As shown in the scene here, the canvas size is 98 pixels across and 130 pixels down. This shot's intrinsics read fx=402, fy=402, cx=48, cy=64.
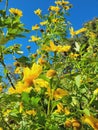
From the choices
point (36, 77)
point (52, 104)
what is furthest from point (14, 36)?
point (52, 104)

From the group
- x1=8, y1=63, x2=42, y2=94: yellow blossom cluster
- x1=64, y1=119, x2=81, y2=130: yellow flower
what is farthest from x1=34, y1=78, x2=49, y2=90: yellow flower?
x1=64, y1=119, x2=81, y2=130: yellow flower

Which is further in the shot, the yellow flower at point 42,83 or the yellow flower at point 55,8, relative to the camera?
the yellow flower at point 55,8

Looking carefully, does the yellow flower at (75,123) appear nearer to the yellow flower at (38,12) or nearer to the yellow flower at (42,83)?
the yellow flower at (42,83)

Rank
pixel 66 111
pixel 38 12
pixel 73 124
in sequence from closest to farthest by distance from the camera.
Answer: pixel 73 124, pixel 66 111, pixel 38 12

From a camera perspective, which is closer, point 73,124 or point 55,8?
point 73,124

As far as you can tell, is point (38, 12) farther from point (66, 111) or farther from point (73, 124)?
point (73, 124)

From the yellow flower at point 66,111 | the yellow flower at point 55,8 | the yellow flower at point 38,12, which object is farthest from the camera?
the yellow flower at point 38,12

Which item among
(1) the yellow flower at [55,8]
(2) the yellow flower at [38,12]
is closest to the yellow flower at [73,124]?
(1) the yellow flower at [55,8]

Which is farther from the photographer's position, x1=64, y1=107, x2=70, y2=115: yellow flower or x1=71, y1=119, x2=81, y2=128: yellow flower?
x1=64, y1=107, x2=70, y2=115: yellow flower

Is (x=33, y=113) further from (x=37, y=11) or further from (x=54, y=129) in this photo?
(x=37, y=11)

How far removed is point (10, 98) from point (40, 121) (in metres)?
0.13

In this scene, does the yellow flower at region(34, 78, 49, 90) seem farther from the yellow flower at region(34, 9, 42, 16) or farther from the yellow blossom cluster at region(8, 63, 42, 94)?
the yellow flower at region(34, 9, 42, 16)

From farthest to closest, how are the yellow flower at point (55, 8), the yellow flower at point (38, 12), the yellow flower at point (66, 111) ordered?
the yellow flower at point (38, 12), the yellow flower at point (55, 8), the yellow flower at point (66, 111)

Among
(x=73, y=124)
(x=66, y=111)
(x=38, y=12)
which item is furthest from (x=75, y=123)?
(x=38, y=12)
